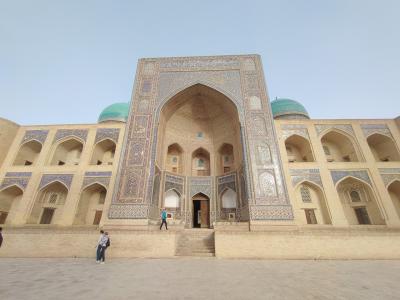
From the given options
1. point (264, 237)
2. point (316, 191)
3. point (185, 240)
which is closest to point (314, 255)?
point (264, 237)

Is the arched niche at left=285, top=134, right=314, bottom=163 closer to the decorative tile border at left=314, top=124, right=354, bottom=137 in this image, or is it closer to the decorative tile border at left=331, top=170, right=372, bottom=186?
the decorative tile border at left=314, top=124, right=354, bottom=137

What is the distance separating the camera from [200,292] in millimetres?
2559

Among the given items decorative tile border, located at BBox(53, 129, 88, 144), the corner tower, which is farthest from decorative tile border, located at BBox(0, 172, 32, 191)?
the corner tower

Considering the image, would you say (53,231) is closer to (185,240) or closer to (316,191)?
(185,240)

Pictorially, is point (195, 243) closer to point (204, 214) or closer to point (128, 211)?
point (128, 211)

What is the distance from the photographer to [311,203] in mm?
10836

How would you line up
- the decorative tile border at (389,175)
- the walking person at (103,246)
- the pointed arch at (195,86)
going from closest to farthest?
the walking person at (103,246), the decorative tile border at (389,175), the pointed arch at (195,86)

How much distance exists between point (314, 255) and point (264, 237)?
1.58m

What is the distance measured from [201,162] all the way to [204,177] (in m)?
1.50

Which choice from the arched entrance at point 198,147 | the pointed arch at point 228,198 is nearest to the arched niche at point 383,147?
the arched entrance at point 198,147

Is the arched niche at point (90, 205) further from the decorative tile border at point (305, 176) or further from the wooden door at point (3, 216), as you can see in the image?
the decorative tile border at point (305, 176)

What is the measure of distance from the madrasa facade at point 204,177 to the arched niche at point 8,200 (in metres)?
0.06

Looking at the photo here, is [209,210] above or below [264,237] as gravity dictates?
above

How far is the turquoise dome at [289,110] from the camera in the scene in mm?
15891
